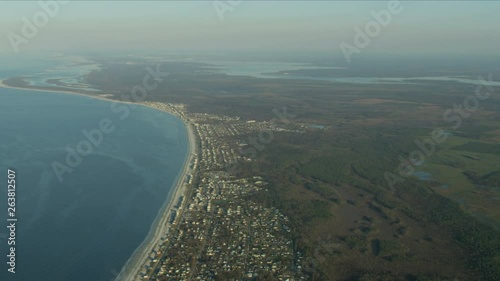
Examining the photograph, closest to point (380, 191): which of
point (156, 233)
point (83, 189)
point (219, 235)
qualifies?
point (219, 235)

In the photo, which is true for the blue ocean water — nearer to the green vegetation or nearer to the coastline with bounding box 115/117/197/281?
the coastline with bounding box 115/117/197/281

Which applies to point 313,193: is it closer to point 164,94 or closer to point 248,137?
point 248,137

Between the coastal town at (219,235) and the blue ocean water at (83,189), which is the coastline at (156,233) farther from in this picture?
the blue ocean water at (83,189)

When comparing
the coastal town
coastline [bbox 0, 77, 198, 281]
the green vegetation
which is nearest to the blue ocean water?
coastline [bbox 0, 77, 198, 281]

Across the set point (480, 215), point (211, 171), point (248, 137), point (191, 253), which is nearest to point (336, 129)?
point (248, 137)

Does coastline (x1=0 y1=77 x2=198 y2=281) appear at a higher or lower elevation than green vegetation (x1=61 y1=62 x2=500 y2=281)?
lower

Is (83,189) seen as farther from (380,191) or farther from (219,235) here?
(380,191)

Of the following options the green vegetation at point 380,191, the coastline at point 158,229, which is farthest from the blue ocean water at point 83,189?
the green vegetation at point 380,191
